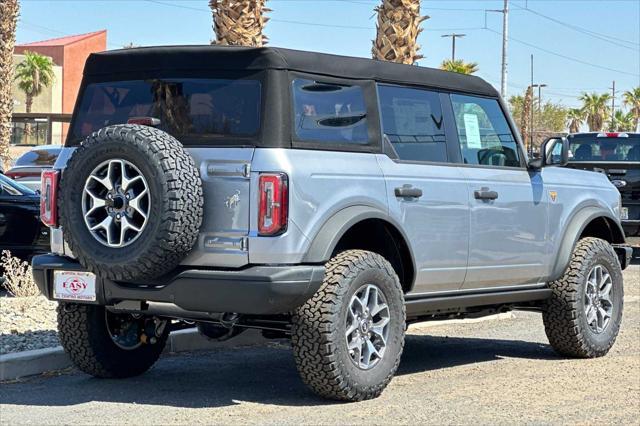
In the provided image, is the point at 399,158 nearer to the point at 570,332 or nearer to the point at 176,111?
the point at 176,111

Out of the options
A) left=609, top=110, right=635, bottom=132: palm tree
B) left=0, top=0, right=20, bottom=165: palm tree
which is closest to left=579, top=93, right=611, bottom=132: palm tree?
left=609, top=110, right=635, bottom=132: palm tree

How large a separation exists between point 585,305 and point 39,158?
48.9ft

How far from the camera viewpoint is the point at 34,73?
77875 mm

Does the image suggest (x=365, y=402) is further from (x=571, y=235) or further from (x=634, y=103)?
(x=634, y=103)

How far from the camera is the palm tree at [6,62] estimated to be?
2803 cm

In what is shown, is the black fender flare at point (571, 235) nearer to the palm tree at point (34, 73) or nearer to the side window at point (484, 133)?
the side window at point (484, 133)

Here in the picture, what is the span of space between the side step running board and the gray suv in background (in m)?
0.02

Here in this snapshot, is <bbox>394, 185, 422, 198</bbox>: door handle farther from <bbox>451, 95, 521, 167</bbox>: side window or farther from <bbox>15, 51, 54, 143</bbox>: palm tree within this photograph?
<bbox>15, 51, 54, 143</bbox>: palm tree

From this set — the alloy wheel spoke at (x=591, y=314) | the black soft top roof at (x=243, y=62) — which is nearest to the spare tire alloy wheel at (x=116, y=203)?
the black soft top roof at (x=243, y=62)

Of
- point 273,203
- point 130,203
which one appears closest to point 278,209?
point 273,203

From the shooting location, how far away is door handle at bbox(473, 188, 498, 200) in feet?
27.9

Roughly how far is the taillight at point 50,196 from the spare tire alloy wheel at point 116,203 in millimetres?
596

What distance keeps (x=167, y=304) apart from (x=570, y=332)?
3593 millimetres

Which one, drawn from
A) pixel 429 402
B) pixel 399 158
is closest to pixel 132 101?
pixel 399 158
